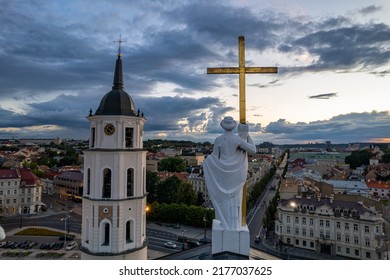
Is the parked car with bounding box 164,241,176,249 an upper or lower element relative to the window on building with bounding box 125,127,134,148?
lower

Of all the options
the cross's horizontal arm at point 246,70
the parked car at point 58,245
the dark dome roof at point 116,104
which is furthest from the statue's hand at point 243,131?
the parked car at point 58,245

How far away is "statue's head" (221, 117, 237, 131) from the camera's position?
4.16 m

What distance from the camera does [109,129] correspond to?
745 centimetres

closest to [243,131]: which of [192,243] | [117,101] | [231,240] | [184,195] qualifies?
[231,240]

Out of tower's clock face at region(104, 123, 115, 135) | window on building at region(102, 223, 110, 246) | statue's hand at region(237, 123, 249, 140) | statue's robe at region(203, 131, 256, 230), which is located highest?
tower's clock face at region(104, 123, 115, 135)

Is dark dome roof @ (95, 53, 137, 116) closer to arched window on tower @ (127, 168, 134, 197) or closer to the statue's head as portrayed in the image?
arched window on tower @ (127, 168, 134, 197)

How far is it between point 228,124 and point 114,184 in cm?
416

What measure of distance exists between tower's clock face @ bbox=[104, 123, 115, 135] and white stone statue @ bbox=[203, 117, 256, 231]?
3.90 m

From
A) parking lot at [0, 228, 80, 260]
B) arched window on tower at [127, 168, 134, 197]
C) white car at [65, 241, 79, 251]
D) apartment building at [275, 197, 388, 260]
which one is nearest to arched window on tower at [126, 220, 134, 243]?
arched window on tower at [127, 168, 134, 197]

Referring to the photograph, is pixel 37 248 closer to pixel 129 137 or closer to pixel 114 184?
pixel 114 184

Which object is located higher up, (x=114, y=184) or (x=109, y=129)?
(x=109, y=129)

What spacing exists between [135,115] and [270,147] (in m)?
101
